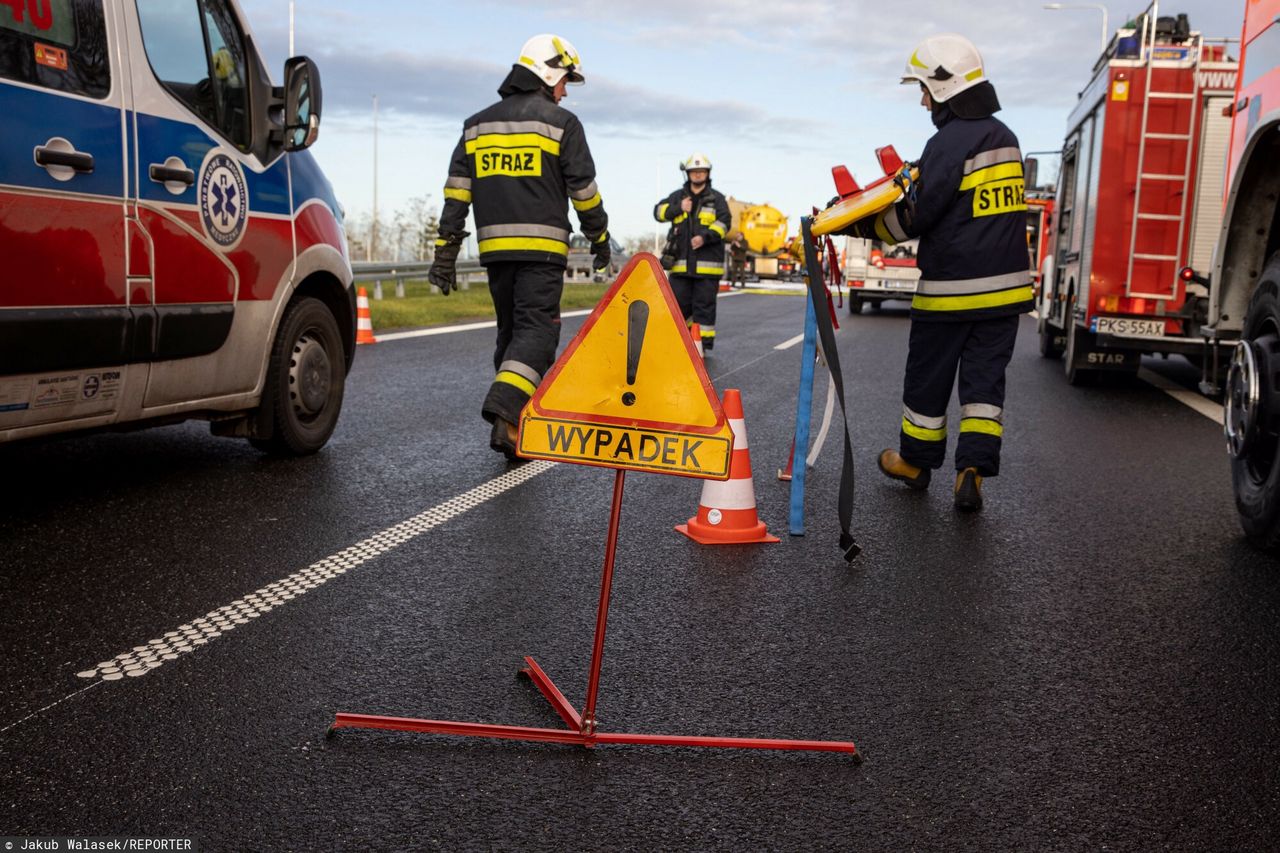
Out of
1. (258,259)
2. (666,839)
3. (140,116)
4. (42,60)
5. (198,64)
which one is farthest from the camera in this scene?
(258,259)

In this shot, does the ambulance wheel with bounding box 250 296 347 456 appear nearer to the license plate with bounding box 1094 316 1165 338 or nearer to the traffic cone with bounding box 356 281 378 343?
the traffic cone with bounding box 356 281 378 343

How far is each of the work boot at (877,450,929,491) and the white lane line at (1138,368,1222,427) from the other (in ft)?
12.1

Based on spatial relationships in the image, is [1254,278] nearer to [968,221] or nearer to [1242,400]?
[1242,400]

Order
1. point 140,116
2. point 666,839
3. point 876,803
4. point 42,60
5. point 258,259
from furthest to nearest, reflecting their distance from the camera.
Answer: point 258,259 → point 140,116 → point 42,60 → point 876,803 → point 666,839

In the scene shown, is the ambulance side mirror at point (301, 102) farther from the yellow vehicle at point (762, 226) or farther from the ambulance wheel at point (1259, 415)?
the yellow vehicle at point (762, 226)

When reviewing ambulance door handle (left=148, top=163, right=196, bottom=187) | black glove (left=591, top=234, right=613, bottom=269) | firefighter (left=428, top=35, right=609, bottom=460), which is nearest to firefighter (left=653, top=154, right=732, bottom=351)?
black glove (left=591, top=234, right=613, bottom=269)

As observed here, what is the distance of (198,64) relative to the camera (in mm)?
5262

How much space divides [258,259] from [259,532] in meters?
1.44

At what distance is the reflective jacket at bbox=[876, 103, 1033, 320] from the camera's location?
5754 millimetres

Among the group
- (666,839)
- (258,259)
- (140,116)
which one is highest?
(140,116)

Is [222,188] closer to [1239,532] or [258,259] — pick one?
[258,259]

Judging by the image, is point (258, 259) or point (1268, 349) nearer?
point (1268, 349)

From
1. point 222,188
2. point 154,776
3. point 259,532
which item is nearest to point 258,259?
point 222,188

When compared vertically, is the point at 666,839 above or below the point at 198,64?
below
